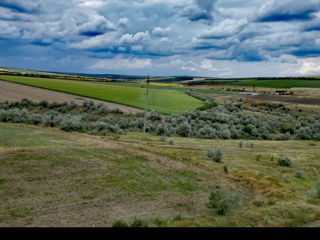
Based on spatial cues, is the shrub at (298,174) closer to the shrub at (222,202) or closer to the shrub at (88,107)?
the shrub at (222,202)

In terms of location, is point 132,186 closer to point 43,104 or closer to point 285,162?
point 285,162

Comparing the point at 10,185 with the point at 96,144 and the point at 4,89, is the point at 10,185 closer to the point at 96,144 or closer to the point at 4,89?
the point at 96,144

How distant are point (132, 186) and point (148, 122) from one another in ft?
106

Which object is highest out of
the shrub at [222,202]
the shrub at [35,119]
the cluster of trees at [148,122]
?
the shrub at [222,202]

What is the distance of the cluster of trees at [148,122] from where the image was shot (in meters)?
38.6

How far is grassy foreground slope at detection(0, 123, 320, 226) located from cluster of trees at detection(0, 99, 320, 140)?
39.7 feet

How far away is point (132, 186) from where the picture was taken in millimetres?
15961

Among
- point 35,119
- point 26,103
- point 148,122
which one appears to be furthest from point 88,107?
point 35,119

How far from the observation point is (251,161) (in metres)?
26.8

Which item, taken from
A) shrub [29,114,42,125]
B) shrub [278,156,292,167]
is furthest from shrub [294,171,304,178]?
shrub [29,114,42,125]

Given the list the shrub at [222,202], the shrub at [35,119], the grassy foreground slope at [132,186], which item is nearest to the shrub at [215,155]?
the grassy foreground slope at [132,186]

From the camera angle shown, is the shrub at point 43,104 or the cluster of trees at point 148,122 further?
the shrub at point 43,104

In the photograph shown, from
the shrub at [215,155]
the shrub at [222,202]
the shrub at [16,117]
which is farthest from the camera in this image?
the shrub at [16,117]

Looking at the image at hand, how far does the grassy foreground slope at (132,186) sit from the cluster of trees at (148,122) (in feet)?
39.7
